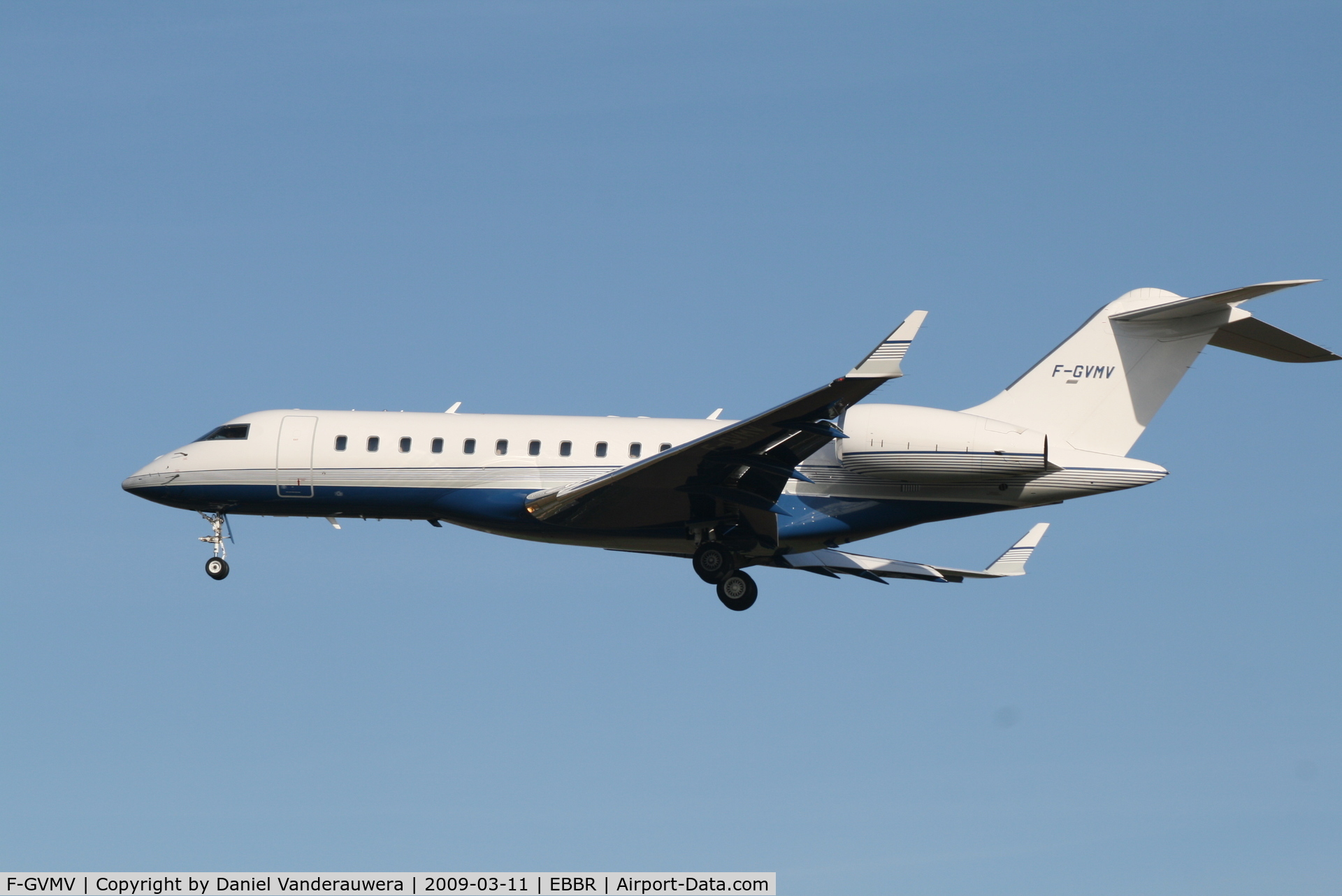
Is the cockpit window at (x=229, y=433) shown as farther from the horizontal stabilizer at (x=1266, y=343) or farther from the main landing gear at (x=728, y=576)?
the horizontal stabilizer at (x=1266, y=343)

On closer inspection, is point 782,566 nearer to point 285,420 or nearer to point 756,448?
point 756,448

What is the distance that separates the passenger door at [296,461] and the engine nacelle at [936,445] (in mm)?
9245

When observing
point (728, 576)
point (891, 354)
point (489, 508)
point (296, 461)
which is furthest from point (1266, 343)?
point (296, 461)

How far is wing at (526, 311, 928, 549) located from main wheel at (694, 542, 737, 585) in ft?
Result: 1.38

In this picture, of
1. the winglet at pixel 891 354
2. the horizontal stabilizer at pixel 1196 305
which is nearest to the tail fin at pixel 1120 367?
the horizontal stabilizer at pixel 1196 305

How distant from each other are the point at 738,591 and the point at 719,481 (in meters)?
2.29

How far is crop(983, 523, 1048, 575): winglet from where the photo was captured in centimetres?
2797

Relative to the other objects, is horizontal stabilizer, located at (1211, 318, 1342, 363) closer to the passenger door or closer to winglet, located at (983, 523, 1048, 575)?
winglet, located at (983, 523, 1048, 575)

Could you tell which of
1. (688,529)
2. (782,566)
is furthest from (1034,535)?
(688,529)

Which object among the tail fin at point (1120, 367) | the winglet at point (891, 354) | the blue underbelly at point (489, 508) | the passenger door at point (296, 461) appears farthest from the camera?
the passenger door at point (296, 461)

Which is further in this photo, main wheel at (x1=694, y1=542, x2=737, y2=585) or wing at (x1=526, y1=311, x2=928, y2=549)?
main wheel at (x1=694, y1=542, x2=737, y2=585)

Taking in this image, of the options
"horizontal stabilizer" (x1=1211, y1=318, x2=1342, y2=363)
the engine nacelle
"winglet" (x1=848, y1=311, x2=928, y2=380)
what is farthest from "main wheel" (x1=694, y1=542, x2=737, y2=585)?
"horizontal stabilizer" (x1=1211, y1=318, x2=1342, y2=363)

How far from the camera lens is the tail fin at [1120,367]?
24.7 m

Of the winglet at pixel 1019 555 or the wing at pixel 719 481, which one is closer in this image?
the wing at pixel 719 481
